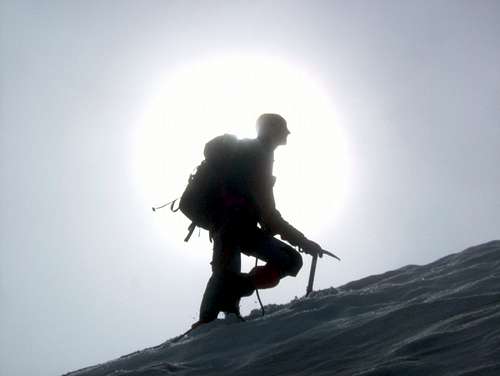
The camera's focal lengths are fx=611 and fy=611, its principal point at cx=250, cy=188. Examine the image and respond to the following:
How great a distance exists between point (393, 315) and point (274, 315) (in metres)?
1.61

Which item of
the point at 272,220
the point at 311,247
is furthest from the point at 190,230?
the point at 311,247

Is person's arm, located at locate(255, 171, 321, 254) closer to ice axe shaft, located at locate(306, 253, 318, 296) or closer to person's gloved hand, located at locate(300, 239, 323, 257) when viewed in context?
person's gloved hand, located at locate(300, 239, 323, 257)

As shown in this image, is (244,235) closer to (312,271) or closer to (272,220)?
(272,220)

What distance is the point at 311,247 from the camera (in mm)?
6664

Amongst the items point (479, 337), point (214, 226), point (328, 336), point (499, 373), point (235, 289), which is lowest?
point (499, 373)

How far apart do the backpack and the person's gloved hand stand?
41.9 inches

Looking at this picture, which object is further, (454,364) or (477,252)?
(477,252)

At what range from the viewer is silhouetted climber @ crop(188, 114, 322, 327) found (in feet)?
22.3

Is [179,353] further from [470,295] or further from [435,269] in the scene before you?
[435,269]

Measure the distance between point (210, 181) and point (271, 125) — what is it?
43.2 inches

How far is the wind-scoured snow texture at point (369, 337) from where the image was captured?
342 centimetres

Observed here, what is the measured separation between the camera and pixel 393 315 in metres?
4.70

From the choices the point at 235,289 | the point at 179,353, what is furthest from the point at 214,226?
the point at 179,353

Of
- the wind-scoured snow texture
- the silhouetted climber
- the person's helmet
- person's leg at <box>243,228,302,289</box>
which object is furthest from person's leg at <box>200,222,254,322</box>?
the person's helmet
